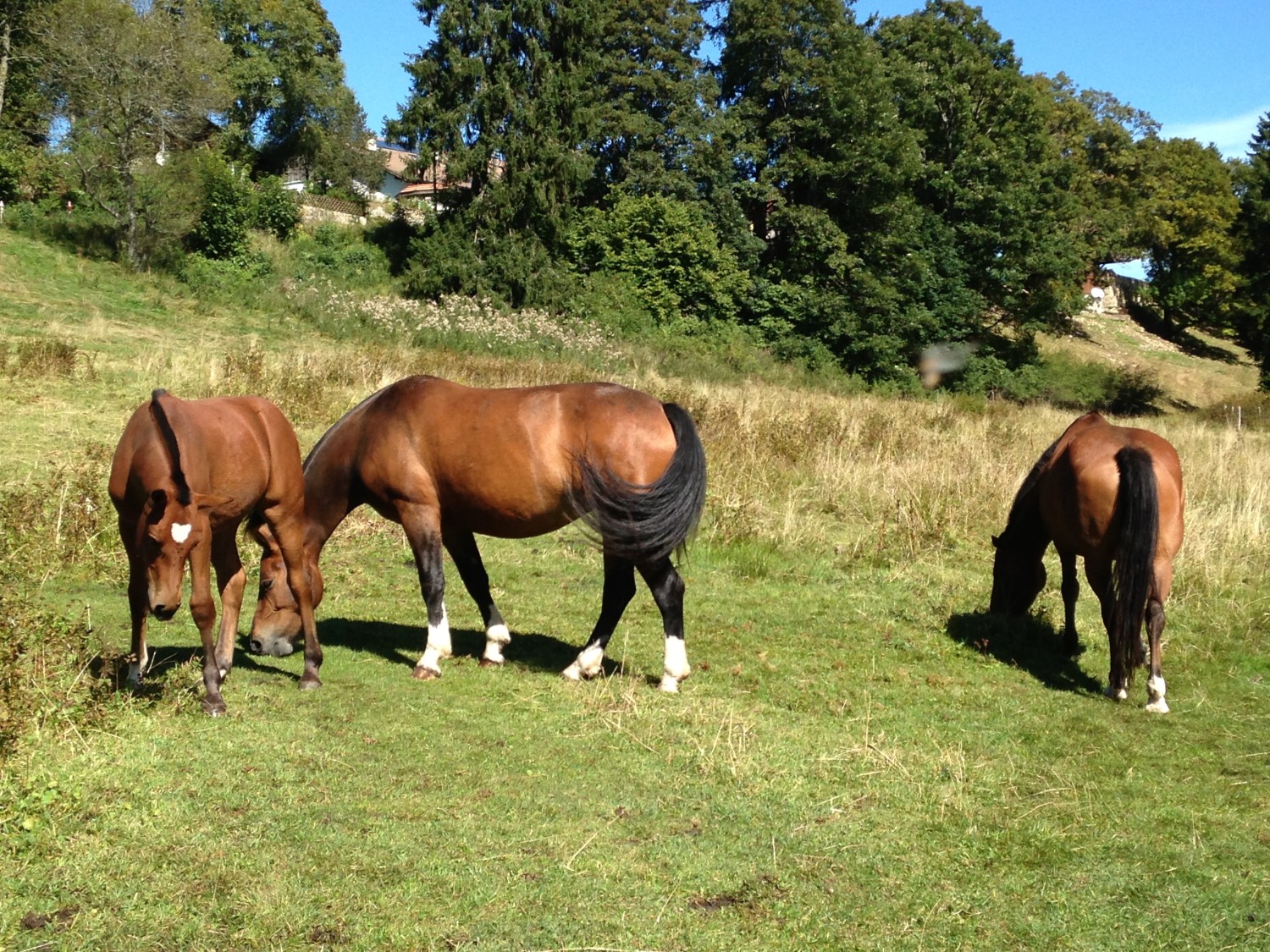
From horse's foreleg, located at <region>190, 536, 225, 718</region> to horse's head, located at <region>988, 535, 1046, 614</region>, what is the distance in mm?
6326

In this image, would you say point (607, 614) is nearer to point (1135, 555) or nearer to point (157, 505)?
point (157, 505)

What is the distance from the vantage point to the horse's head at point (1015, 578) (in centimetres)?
933

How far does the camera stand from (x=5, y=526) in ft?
29.3

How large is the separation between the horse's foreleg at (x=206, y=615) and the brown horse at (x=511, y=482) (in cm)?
143

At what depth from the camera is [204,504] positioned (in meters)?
5.97

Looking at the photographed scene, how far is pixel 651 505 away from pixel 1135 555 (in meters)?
3.41

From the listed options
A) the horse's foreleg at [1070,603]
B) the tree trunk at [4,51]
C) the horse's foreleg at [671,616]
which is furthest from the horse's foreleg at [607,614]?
the tree trunk at [4,51]

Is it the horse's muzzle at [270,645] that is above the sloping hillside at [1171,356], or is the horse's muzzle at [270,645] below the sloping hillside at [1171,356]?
below

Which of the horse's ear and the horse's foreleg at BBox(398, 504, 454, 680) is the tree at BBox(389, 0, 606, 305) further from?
the horse's ear

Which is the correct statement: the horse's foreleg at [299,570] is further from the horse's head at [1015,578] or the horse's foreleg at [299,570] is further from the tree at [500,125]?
the tree at [500,125]

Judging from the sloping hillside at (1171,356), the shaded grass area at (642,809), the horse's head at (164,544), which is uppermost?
the sloping hillside at (1171,356)

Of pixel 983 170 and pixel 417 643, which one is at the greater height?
pixel 983 170

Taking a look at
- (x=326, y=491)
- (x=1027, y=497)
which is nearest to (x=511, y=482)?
(x=326, y=491)

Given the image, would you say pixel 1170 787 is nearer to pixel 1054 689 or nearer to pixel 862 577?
pixel 1054 689
